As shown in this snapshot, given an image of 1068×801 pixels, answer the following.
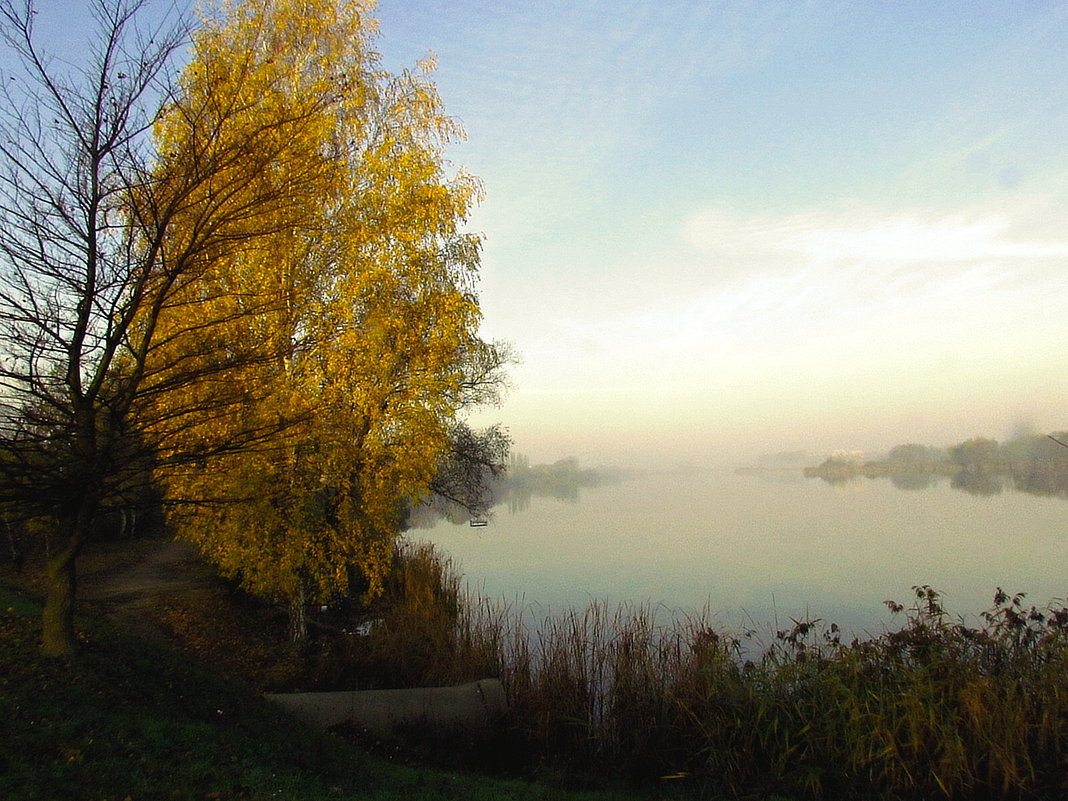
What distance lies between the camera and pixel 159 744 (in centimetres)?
517

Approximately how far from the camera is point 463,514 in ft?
169

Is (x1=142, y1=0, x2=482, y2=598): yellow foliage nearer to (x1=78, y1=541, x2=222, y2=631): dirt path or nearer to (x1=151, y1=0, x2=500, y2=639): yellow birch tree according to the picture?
(x1=151, y1=0, x2=500, y2=639): yellow birch tree

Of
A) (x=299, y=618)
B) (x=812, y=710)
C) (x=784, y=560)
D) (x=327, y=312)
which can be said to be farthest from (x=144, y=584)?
(x=784, y=560)

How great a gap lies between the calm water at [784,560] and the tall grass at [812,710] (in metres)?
4.42

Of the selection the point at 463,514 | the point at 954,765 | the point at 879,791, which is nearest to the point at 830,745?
the point at 879,791

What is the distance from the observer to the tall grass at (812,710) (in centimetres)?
630

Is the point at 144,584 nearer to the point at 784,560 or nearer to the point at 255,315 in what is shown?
the point at 255,315

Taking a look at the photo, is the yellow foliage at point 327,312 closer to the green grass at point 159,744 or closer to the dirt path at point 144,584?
the green grass at point 159,744

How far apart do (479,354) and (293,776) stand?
1140 centimetres

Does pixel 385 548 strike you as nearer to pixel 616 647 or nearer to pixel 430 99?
pixel 616 647

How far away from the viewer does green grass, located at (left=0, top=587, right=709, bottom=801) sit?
14.5ft

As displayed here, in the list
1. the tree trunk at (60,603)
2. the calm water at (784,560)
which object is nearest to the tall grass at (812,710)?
the calm water at (784,560)

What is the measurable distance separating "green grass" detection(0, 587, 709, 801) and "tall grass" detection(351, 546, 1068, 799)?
1221 mm

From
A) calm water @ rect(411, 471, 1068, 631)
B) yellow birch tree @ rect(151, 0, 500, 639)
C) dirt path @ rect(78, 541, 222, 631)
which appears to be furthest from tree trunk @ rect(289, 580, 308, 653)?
calm water @ rect(411, 471, 1068, 631)
